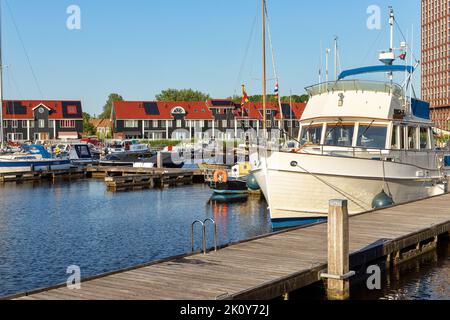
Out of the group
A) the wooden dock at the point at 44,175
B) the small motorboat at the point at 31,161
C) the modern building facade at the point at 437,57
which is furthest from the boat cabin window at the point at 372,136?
the modern building facade at the point at 437,57

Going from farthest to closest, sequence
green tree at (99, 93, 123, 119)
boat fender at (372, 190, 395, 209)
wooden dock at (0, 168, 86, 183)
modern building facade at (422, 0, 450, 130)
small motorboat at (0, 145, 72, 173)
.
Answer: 1. green tree at (99, 93, 123, 119)
2. modern building facade at (422, 0, 450, 130)
3. small motorboat at (0, 145, 72, 173)
4. wooden dock at (0, 168, 86, 183)
5. boat fender at (372, 190, 395, 209)

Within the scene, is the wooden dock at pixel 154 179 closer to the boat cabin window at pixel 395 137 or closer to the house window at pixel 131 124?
the boat cabin window at pixel 395 137

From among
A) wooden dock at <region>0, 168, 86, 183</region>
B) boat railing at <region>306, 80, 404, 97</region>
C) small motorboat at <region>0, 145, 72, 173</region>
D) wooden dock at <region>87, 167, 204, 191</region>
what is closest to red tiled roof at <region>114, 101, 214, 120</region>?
small motorboat at <region>0, 145, 72, 173</region>

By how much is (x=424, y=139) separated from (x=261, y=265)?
51.7 ft

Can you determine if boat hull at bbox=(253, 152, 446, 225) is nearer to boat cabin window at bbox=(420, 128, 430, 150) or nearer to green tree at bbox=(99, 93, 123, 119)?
boat cabin window at bbox=(420, 128, 430, 150)

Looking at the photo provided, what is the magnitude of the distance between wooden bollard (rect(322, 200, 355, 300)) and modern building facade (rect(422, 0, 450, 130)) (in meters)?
139

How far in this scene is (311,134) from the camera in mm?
Result: 24328

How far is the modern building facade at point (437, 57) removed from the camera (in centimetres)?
14738

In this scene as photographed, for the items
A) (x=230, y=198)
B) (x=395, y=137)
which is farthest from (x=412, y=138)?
(x=230, y=198)

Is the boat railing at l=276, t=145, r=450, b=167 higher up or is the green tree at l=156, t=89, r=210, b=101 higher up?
the green tree at l=156, t=89, r=210, b=101

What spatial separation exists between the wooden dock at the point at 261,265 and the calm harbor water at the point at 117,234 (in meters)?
0.86

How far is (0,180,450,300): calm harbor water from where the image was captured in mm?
16516

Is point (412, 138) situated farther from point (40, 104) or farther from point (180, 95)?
point (180, 95)

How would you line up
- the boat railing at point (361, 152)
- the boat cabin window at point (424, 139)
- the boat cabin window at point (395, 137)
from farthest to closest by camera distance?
the boat cabin window at point (424, 139), the boat cabin window at point (395, 137), the boat railing at point (361, 152)
